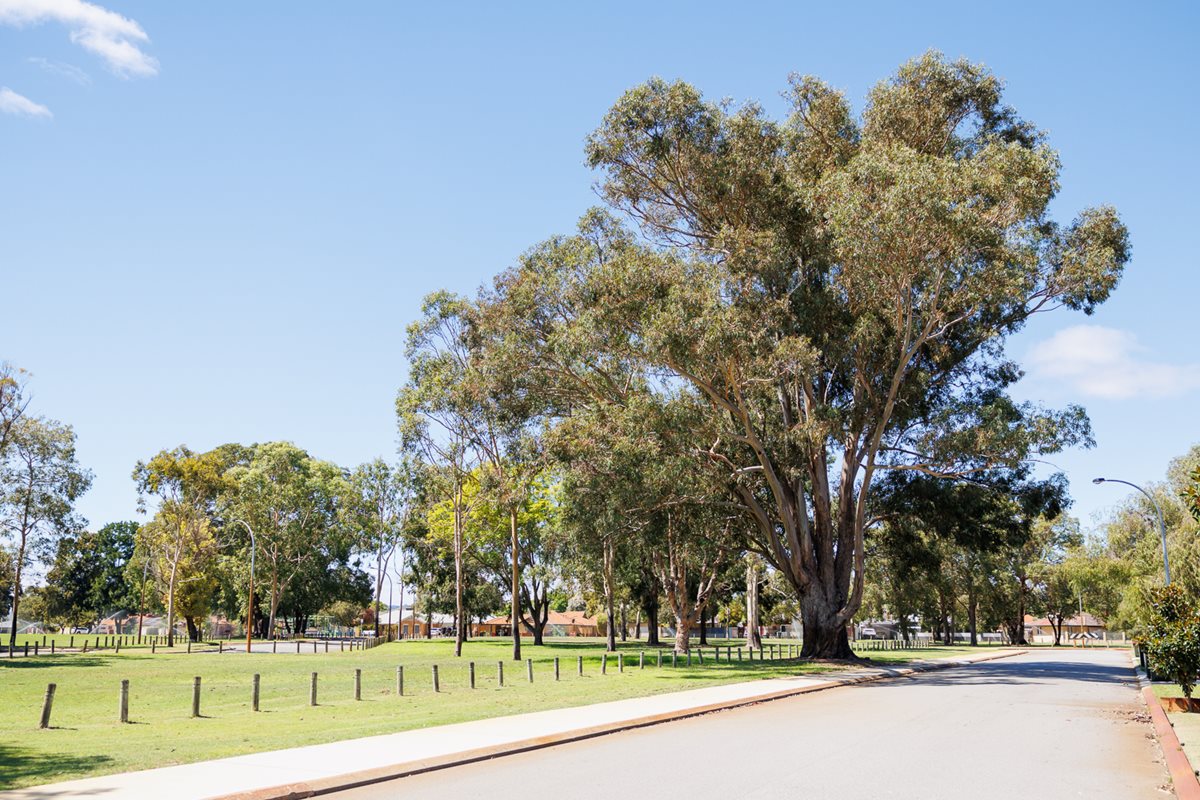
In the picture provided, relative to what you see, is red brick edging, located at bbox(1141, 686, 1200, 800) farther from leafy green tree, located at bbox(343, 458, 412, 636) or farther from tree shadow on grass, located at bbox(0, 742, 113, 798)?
leafy green tree, located at bbox(343, 458, 412, 636)

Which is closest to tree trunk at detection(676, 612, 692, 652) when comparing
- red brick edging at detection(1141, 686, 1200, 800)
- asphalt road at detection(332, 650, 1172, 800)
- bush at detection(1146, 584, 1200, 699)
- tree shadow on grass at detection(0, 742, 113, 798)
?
asphalt road at detection(332, 650, 1172, 800)

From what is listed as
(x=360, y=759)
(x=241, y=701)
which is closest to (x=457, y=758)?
(x=360, y=759)

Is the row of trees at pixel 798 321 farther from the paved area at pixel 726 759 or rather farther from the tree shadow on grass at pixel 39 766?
the tree shadow on grass at pixel 39 766

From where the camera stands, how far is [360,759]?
11.5 meters

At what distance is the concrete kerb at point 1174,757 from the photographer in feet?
30.0

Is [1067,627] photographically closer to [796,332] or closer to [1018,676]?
[1018,676]

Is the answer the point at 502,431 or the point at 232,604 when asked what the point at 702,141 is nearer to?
the point at 502,431

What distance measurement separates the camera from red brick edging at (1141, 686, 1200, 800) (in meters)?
9.09

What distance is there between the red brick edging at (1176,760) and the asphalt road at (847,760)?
0.18 meters

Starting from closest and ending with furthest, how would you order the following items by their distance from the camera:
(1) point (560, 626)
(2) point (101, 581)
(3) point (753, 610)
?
1. (3) point (753, 610)
2. (2) point (101, 581)
3. (1) point (560, 626)

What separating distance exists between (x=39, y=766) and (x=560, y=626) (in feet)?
414

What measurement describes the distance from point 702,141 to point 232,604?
71388mm

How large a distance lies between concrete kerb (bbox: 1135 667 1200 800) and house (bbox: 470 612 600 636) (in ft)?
343

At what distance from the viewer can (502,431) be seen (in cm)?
4212
